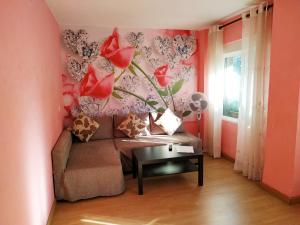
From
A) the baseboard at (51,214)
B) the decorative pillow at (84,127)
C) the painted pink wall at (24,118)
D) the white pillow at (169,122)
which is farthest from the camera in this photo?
the white pillow at (169,122)

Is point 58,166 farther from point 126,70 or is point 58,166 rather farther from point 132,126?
point 126,70

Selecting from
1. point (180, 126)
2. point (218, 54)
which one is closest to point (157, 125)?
point (180, 126)

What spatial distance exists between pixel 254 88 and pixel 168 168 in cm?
163

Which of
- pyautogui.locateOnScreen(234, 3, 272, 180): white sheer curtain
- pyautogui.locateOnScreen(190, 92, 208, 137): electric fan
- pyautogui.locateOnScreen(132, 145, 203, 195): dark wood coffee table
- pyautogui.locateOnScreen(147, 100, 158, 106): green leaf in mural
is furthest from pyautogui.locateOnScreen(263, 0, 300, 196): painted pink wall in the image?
pyautogui.locateOnScreen(147, 100, 158, 106): green leaf in mural

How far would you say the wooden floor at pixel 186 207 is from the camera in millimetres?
2410

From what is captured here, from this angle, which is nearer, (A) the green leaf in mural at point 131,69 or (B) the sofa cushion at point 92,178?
(B) the sofa cushion at point 92,178

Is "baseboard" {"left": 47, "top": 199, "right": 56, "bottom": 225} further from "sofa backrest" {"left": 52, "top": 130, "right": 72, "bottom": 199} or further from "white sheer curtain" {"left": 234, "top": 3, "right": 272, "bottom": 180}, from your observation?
"white sheer curtain" {"left": 234, "top": 3, "right": 272, "bottom": 180}

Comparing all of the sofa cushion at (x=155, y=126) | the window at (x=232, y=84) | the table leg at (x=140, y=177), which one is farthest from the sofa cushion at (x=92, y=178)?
the window at (x=232, y=84)

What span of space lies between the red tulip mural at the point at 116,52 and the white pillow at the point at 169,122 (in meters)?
1.20

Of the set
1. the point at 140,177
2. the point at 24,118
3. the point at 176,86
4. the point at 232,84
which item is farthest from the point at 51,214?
the point at 232,84

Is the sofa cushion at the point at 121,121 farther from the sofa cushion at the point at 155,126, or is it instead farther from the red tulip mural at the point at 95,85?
the red tulip mural at the point at 95,85

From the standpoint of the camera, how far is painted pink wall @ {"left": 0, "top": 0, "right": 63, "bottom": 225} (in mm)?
1392

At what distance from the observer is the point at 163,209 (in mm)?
2635

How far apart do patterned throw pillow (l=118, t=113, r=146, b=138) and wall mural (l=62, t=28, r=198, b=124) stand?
1.33 feet
